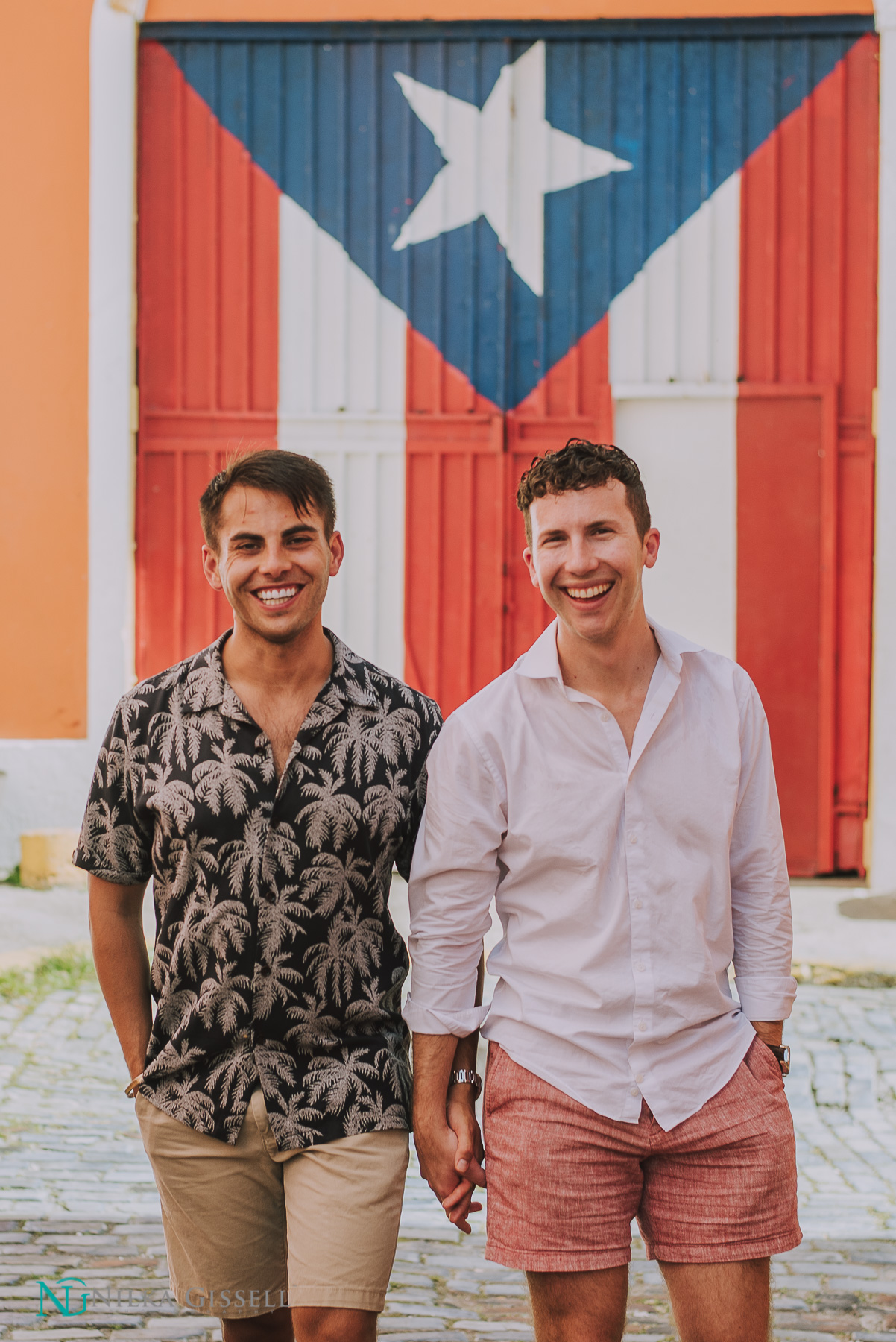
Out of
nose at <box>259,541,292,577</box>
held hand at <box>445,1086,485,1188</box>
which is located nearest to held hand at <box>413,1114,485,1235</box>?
held hand at <box>445,1086,485,1188</box>

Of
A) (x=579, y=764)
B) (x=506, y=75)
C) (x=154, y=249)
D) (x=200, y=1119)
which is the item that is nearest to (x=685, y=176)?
(x=506, y=75)

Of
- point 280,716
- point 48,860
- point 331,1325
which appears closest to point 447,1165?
point 331,1325

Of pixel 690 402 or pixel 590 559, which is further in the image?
pixel 690 402

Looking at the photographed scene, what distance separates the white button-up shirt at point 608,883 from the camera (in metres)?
2.29

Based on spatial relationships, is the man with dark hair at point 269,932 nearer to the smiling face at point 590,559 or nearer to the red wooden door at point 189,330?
the smiling face at point 590,559

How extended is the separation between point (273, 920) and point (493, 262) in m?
5.74

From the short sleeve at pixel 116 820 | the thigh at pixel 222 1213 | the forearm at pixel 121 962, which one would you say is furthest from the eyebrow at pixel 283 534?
the thigh at pixel 222 1213

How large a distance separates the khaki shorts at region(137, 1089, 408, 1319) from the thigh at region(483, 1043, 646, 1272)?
8.6 inches

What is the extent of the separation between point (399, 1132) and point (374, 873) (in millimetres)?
465

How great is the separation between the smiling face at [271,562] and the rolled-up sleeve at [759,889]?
834 mm

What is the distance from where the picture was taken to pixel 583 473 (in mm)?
2432

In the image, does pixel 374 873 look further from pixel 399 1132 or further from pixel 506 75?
pixel 506 75

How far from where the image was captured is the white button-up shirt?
229cm

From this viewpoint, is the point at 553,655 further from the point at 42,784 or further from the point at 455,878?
the point at 42,784
